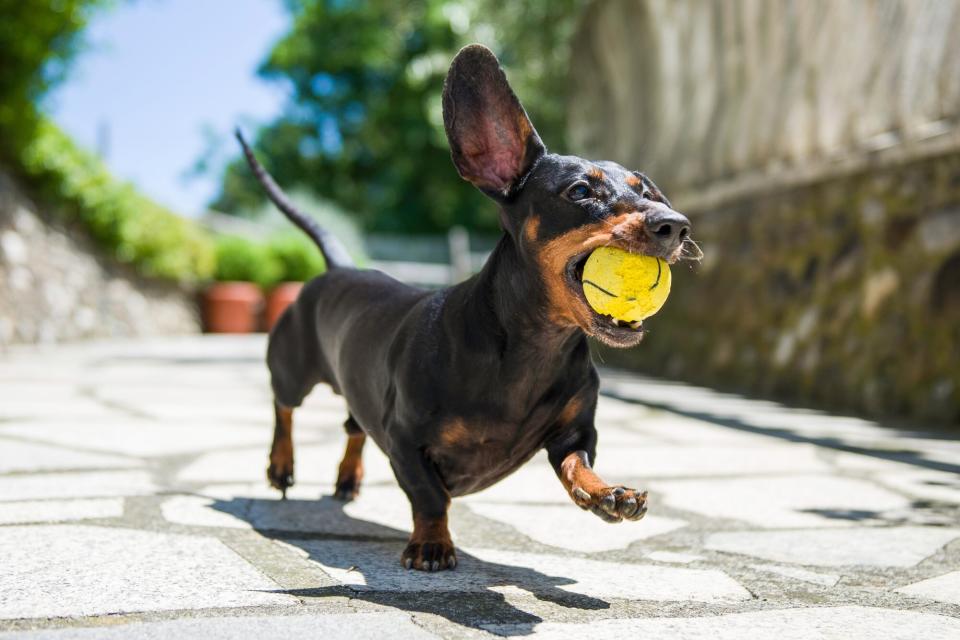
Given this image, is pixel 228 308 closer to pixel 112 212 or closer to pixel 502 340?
pixel 112 212

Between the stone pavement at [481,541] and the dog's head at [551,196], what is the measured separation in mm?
577

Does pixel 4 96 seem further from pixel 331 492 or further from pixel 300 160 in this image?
pixel 300 160

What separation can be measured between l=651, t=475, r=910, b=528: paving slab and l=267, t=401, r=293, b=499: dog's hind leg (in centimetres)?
115

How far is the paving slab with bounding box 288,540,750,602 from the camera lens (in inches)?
80.0

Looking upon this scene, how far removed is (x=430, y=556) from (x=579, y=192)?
0.84m

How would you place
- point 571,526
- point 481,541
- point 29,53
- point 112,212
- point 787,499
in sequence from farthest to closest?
point 112,212
point 29,53
point 787,499
point 571,526
point 481,541

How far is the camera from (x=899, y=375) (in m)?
5.16

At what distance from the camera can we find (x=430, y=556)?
2.15 meters

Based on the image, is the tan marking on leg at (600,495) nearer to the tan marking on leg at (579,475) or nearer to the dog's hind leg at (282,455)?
the tan marking on leg at (579,475)

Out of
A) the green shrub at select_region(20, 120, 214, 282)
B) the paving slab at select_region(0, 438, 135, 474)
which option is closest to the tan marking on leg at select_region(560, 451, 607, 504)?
the paving slab at select_region(0, 438, 135, 474)

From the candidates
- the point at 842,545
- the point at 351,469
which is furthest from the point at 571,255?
the point at 351,469

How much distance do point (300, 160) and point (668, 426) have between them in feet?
76.1

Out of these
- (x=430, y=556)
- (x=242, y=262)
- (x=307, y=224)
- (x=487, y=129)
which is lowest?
(x=430, y=556)

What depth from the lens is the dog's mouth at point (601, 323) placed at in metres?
1.93
